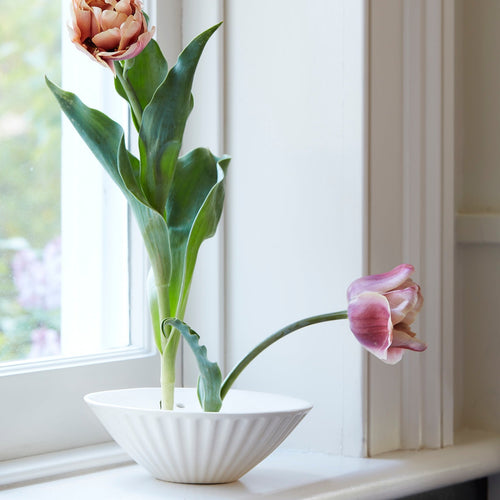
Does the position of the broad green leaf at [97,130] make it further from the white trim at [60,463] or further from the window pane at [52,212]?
the white trim at [60,463]

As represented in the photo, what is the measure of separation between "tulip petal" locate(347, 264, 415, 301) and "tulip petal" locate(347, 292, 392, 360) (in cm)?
1

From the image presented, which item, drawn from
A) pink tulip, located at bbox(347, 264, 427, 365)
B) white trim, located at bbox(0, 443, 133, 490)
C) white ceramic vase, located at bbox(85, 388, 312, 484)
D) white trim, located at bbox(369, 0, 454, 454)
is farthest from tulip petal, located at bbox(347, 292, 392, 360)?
white trim, located at bbox(0, 443, 133, 490)

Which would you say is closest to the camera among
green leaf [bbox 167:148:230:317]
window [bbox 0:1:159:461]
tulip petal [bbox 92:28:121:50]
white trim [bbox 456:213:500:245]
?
tulip petal [bbox 92:28:121:50]

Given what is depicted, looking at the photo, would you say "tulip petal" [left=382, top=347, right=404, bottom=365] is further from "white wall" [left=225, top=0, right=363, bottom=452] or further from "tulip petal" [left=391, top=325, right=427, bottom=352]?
"white wall" [left=225, top=0, right=363, bottom=452]

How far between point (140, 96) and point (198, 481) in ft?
1.23

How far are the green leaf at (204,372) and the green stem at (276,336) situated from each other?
0.07ft

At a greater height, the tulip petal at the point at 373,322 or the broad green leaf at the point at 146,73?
the broad green leaf at the point at 146,73

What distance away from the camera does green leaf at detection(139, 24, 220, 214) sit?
79 centimetres

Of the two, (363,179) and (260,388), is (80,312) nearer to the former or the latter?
(260,388)

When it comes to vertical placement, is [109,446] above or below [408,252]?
below

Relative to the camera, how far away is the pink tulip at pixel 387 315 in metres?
0.75

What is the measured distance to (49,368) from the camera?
37.0 inches

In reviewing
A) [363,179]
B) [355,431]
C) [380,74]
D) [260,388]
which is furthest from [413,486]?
[380,74]

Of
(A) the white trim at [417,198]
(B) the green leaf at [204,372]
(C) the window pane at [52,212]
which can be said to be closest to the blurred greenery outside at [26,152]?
(C) the window pane at [52,212]
